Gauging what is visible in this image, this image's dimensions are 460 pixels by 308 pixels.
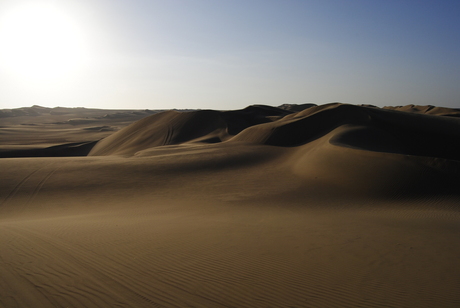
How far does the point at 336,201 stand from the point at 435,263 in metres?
6.15

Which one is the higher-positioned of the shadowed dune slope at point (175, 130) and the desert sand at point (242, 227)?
the shadowed dune slope at point (175, 130)

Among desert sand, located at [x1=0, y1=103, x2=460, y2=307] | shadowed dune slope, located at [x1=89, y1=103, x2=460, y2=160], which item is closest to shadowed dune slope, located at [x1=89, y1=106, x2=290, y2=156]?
shadowed dune slope, located at [x1=89, y1=103, x2=460, y2=160]

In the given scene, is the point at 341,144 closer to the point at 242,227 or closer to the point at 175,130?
the point at 242,227

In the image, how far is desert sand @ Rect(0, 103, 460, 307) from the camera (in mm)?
4602

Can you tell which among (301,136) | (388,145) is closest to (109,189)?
(301,136)

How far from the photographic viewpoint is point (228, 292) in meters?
4.57

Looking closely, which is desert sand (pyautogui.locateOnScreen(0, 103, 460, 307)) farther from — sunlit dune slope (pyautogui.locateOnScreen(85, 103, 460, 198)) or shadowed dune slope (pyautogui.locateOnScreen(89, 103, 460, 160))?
shadowed dune slope (pyautogui.locateOnScreen(89, 103, 460, 160))

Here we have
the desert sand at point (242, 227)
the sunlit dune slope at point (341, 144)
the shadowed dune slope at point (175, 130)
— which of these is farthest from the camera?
the shadowed dune slope at point (175, 130)

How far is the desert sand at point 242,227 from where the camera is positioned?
460cm

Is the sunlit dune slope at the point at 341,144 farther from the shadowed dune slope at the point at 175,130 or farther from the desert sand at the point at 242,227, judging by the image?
the desert sand at the point at 242,227

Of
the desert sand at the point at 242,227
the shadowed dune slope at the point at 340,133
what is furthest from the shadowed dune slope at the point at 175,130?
the desert sand at the point at 242,227

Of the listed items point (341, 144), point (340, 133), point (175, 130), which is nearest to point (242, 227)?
point (341, 144)

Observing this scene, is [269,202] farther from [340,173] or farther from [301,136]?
[301,136]

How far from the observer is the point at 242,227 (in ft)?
27.1
